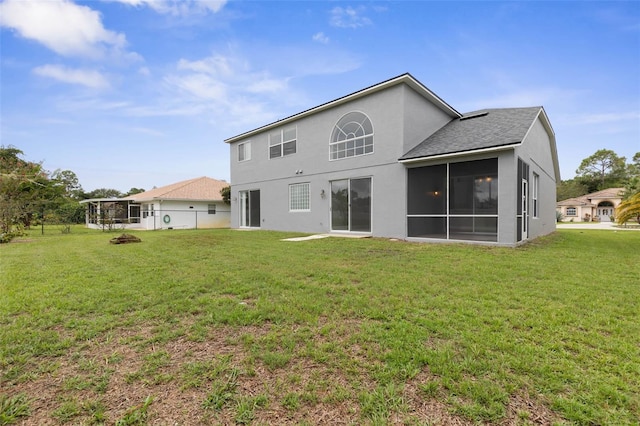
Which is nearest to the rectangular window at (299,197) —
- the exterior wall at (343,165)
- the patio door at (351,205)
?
the exterior wall at (343,165)

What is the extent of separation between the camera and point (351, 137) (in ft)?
40.9

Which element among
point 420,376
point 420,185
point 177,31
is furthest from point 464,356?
point 177,31

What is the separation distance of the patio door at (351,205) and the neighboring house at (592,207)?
1660 inches

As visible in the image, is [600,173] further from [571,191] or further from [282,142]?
[282,142]

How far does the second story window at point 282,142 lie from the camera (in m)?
14.9

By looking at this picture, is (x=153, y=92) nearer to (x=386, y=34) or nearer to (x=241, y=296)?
(x=386, y=34)

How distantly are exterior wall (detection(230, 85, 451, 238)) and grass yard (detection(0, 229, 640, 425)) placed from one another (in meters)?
6.20

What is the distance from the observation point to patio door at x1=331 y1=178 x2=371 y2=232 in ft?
39.2

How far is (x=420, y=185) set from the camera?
11281mm

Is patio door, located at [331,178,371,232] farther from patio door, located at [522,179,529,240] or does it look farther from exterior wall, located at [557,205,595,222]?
exterior wall, located at [557,205,595,222]

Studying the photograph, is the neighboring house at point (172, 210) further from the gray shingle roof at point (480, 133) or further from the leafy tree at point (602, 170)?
the leafy tree at point (602, 170)

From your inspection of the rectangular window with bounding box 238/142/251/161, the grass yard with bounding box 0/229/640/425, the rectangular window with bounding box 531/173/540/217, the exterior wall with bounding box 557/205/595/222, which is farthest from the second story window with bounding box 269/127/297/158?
the exterior wall with bounding box 557/205/595/222

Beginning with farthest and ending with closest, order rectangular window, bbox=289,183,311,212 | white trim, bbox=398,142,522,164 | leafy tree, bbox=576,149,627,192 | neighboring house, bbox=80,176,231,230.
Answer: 1. leafy tree, bbox=576,149,627,192
2. neighboring house, bbox=80,176,231,230
3. rectangular window, bbox=289,183,311,212
4. white trim, bbox=398,142,522,164

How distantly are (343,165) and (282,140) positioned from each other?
14.9 ft
